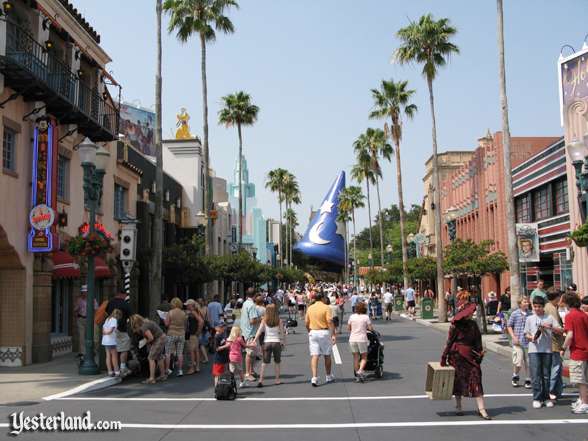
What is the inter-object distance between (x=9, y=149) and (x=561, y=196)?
878 inches

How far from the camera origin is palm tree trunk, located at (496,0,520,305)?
20297 mm

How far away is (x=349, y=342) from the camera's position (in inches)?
538

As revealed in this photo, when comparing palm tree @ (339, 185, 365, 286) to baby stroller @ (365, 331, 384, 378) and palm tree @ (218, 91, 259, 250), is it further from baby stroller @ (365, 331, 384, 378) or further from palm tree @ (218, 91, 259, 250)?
baby stroller @ (365, 331, 384, 378)

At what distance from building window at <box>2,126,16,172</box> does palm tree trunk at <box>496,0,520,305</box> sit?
14.1 meters

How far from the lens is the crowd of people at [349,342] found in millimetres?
9391

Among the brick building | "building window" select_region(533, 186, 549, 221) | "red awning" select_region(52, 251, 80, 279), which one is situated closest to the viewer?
"red awning" select_region(52, 251, 80, 279)

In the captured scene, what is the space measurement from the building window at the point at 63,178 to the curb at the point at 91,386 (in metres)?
7.39

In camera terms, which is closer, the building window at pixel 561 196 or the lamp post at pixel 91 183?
the lamp post at pixel 91 183

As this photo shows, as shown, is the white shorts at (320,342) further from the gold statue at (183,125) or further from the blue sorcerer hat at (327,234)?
the blue sorcerer hat at (327,234)

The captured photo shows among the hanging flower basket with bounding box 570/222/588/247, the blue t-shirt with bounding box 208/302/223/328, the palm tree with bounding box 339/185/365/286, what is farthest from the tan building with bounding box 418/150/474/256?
the hanging flower basket with bounding box 570/222/588/247

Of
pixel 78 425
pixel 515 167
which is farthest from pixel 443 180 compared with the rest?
pixel 78 425

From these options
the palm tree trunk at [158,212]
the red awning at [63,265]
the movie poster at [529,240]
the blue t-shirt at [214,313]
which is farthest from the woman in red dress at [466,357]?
the movie poster at [529,240]

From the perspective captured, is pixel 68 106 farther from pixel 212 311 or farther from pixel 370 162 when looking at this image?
pixel 370 162
